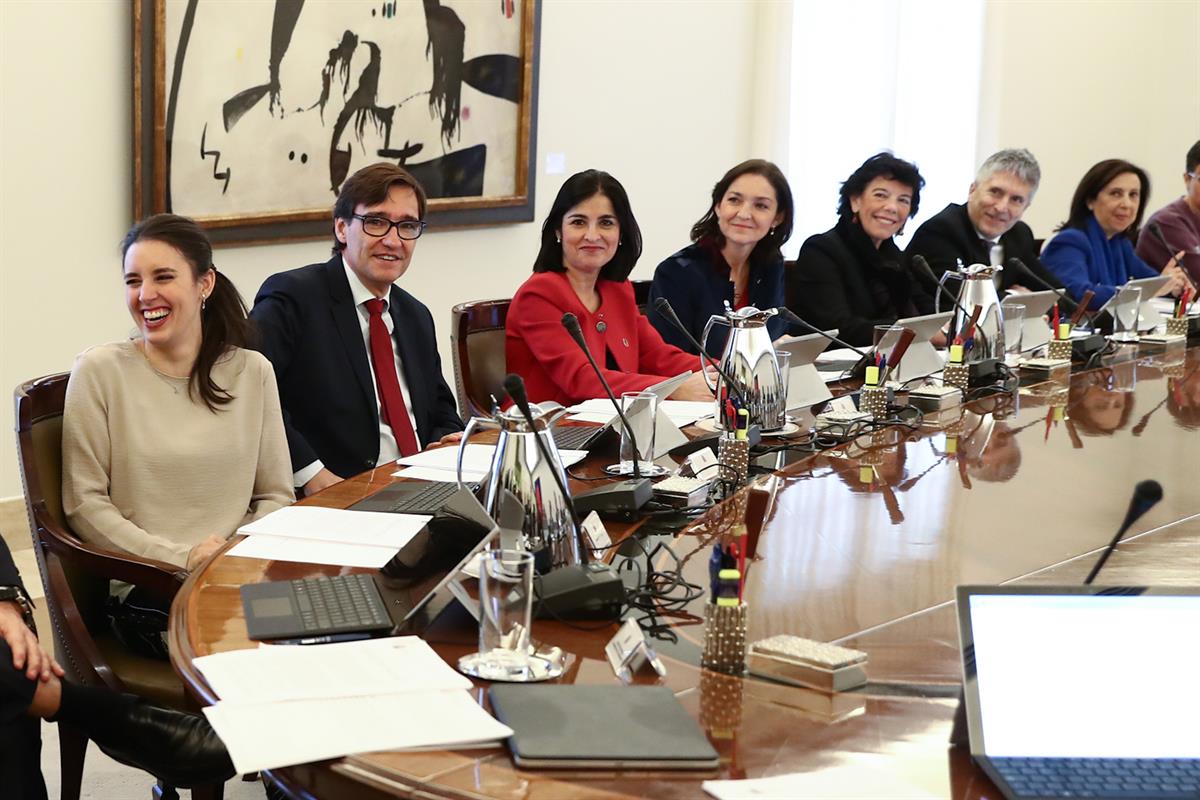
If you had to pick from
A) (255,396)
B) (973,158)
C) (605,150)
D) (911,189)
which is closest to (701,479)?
(255,396)

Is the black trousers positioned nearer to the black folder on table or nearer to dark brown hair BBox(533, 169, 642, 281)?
the black folder on table

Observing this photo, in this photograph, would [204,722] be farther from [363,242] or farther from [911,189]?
[911,189]

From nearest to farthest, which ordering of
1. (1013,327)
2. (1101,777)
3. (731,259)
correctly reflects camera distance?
(1101,777) < (1013,327) < (731,259)

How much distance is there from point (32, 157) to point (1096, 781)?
3.36 m

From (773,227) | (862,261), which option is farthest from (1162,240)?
(773,227)

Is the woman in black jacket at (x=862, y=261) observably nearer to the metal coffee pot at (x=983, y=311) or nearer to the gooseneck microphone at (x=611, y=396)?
the metal coffee pot at (x=983, y=311)

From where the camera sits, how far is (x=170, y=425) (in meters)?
2.29

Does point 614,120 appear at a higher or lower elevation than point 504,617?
higher

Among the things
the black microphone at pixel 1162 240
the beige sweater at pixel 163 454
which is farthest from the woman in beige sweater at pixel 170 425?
the black microphone at pixel 1162 240

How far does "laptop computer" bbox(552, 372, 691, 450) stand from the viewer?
2.46 m

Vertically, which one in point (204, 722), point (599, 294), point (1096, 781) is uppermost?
point (599, 294)

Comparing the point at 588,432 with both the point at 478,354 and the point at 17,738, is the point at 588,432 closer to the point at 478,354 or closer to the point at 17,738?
the point at 478,354

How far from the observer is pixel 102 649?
2092 millimetres

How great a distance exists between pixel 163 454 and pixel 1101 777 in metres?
1.61
